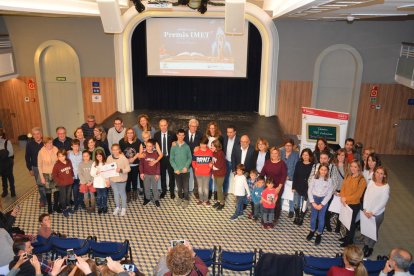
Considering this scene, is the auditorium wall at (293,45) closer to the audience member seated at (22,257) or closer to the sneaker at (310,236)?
the sneaker at (310,236)

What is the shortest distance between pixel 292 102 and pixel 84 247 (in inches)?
306

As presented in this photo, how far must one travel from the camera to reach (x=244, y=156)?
7.02 m

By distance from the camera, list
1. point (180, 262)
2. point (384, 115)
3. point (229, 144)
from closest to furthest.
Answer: point (180, 262), point (229, 144), point (384, 115)

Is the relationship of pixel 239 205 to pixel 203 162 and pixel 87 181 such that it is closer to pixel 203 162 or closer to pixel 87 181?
pixel 203 162

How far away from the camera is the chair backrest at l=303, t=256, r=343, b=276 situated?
4.80 metres

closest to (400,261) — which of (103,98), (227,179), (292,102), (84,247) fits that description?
(84,247)

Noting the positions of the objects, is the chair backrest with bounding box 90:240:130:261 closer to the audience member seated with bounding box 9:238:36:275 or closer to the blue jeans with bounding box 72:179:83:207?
the audience member seated with bounding box 9:238:36:275

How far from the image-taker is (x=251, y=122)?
1081 cm

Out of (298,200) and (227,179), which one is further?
(227,179)

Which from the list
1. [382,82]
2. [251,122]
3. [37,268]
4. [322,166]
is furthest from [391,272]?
[382,82]

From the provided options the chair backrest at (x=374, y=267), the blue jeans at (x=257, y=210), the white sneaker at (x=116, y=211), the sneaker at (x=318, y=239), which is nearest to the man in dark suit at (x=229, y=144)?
the blue jeans at (x=257, y=210)

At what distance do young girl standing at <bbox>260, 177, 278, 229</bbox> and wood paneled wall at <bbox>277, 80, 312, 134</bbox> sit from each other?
4.89 m

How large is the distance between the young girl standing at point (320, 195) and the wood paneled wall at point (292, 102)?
508 cm

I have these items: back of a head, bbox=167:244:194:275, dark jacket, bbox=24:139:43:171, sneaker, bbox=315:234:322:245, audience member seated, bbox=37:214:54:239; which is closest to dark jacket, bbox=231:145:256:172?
sneaker, bbox=315:234:322:245
